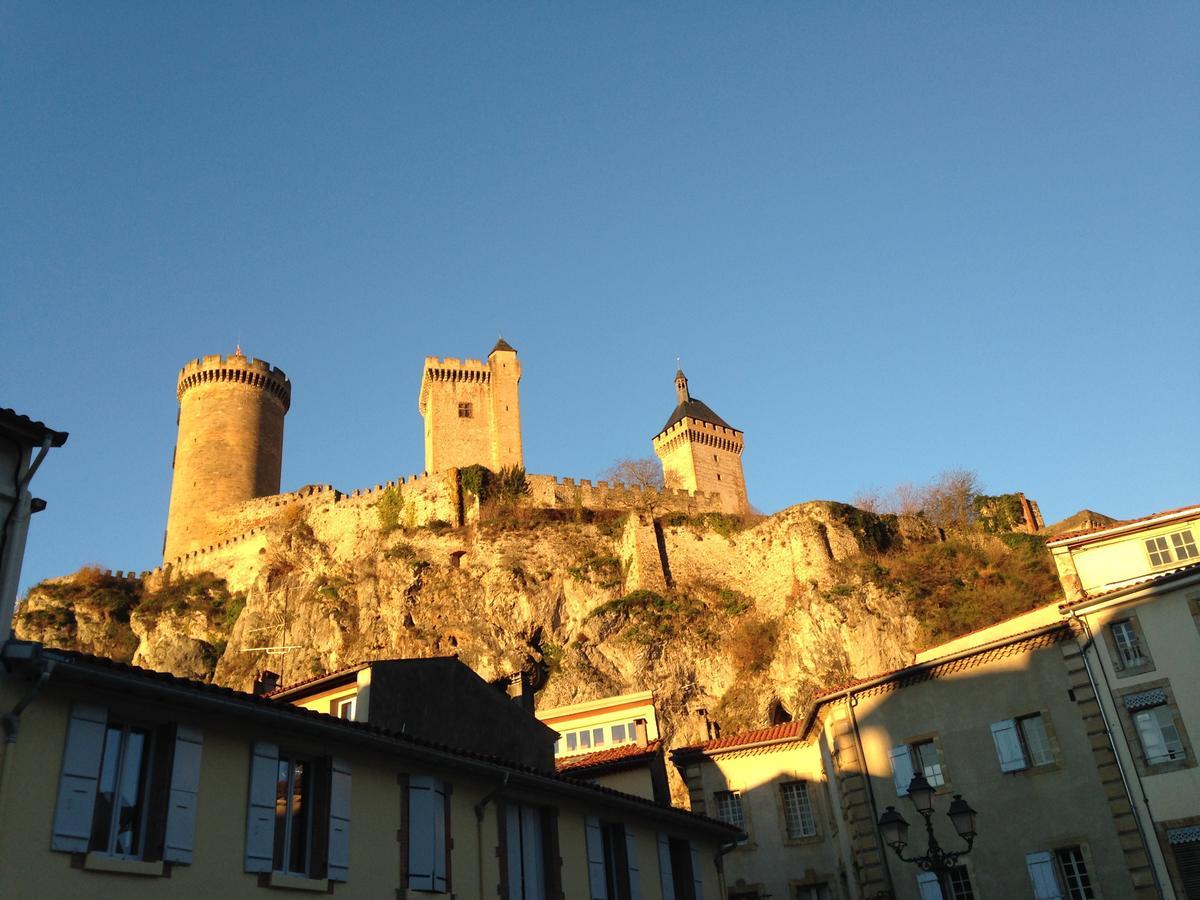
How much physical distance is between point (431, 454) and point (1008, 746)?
45842 mm

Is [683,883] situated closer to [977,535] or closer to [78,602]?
[977,535]

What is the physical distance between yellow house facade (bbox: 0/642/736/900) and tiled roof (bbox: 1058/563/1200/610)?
11082mm

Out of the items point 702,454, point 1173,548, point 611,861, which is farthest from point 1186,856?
point 702,454

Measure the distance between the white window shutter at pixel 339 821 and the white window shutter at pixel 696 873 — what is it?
329 inches

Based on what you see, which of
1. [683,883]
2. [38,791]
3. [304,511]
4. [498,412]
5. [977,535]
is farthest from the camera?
[498,412]

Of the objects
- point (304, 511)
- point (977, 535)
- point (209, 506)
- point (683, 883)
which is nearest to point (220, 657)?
point (304, 511)

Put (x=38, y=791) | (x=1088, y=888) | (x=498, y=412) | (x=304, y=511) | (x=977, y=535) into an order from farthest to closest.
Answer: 1. (x=498, y=412)
2. (x=304, y=511)
3. (x=977, y=535)
4. (x=1088, y=888)
5. (x=38, y=791)

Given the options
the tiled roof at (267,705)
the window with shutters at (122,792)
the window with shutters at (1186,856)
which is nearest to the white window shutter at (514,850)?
the tiled roof at (267,705)

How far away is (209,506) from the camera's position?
68.6 m

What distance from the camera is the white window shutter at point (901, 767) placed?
23.1 m

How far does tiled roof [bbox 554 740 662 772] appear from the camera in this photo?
2438 centimetres

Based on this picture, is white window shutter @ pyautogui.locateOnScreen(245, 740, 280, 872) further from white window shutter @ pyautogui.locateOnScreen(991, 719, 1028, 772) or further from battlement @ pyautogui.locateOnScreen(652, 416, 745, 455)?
Answer: battlement @ pyautogui.locateOnScreen(652, 416, 745, 455)

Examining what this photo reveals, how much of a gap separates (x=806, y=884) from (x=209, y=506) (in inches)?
2074

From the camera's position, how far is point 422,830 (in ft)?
45.7
